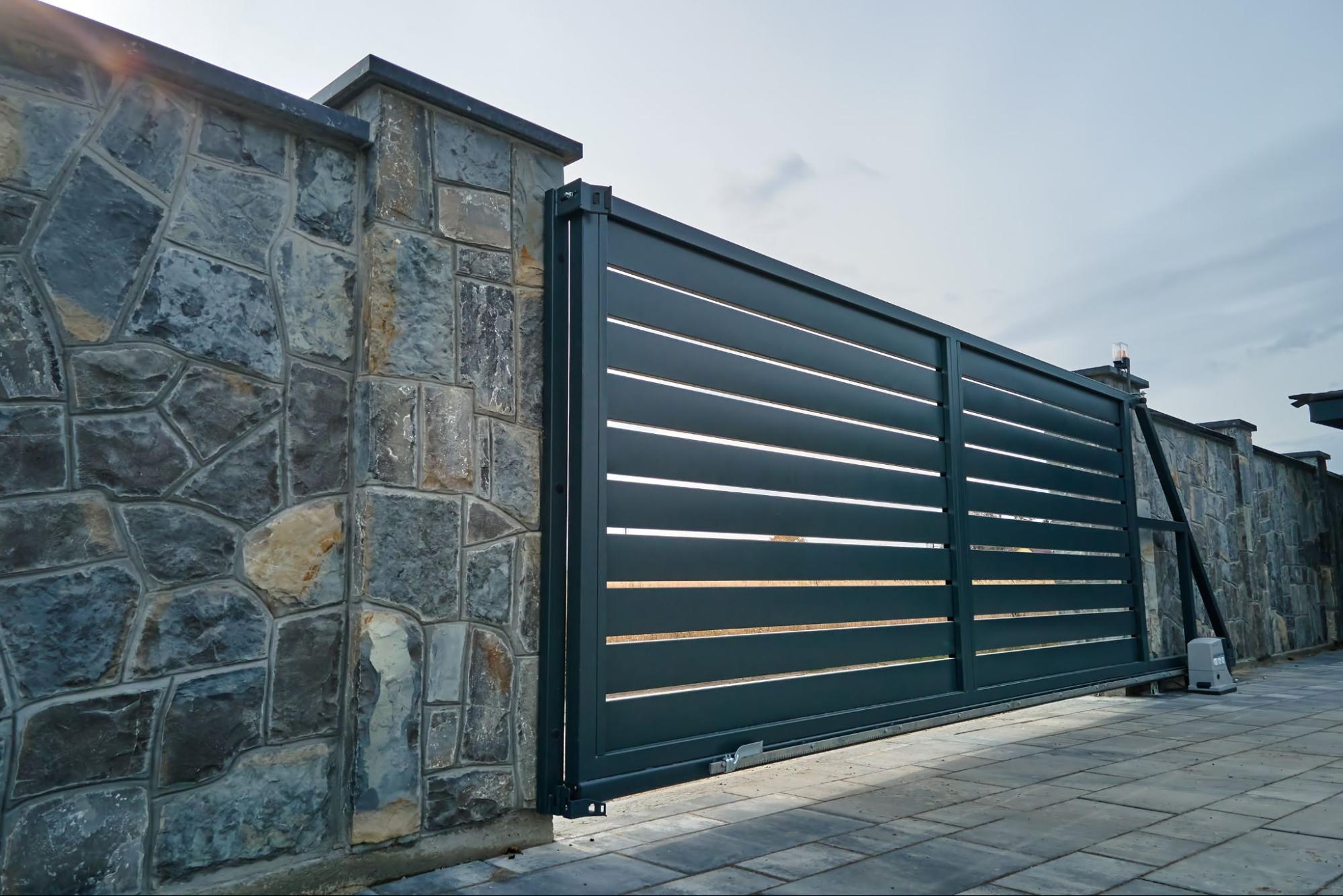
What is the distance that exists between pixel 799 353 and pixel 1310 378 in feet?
32.2

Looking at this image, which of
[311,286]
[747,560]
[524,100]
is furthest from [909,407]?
[311,286]

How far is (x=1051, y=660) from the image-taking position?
5.24 meters

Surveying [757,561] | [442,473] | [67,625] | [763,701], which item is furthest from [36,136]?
[763,701]

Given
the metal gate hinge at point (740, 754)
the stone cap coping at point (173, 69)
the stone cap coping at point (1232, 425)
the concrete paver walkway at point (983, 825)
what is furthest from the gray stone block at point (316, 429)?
the stone cap coping at point (1232, 425)

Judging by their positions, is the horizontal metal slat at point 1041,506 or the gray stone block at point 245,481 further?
the horizontal metal slat at point 1041,506

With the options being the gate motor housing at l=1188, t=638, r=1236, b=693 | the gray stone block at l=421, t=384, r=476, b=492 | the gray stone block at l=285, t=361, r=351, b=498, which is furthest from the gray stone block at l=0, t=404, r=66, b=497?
the gate motor housing at l=1188, t=638, r=1236, b=693

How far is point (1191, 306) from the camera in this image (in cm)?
854

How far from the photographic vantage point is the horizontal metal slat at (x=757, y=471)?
3.04 metres

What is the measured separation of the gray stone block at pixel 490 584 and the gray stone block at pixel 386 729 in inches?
8.1

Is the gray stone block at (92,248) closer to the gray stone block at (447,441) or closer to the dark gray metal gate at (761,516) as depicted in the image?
the gray stone block at (447,441)

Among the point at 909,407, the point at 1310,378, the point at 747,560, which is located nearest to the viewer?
the point at 747,560

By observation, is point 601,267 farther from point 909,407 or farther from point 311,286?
point 909,407

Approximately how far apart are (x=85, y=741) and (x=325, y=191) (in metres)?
1.57

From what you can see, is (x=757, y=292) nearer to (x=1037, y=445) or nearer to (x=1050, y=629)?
(x=1037, y=445)
